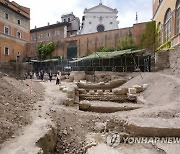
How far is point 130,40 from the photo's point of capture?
98.9 feet

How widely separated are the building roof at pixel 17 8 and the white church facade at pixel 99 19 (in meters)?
14.1

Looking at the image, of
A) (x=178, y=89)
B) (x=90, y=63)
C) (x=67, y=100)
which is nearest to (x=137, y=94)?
(x=178, y=89)

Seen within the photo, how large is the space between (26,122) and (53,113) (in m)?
1.82

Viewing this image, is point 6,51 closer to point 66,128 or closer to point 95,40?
point 95,40

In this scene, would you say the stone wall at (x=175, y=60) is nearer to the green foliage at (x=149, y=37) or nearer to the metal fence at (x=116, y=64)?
the metal fence at (x=116, y=64)

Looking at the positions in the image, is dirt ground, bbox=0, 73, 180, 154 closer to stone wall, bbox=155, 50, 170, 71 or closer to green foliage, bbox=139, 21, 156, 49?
stone wall, bbox=155, 50, 170, 71

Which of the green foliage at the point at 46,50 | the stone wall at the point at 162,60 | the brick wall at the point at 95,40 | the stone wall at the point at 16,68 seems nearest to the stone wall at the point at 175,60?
the stone wall at the point at 162,60

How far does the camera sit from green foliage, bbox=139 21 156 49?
86.8ft

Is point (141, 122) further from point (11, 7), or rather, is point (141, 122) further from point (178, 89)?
point (11, 7)

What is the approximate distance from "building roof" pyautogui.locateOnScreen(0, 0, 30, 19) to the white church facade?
14.1m

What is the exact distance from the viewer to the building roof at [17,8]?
37853mm
